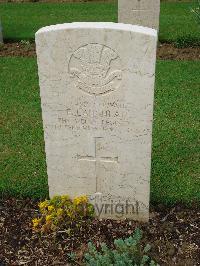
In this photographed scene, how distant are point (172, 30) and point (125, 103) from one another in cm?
695

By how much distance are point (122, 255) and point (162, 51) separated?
244 inches

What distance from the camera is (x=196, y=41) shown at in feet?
29.8


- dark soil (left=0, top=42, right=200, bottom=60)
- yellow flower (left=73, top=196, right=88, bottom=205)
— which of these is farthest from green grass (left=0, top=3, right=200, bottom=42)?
yellow flower (left=73, top=196, right=88, bottom=205)

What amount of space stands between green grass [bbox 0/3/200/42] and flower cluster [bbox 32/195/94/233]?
614 centimetres

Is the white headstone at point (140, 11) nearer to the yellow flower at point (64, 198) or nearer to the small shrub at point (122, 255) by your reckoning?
the yellow flower at point (64, 198)

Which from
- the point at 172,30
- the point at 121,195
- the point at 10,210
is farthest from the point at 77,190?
the point at 172,30

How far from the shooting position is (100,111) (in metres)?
3.54

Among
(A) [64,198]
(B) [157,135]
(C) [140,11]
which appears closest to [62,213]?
(A) [64,198]

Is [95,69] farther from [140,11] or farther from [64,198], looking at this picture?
[140,11]

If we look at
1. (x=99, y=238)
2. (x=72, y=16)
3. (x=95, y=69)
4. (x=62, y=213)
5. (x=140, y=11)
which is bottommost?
(x=99, y=238)

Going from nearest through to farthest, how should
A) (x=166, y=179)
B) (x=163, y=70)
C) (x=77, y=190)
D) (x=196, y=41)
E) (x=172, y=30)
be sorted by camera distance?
1. (x=77, y=190)
2. (x=166, y=179)
3. (x=163, y=70)
4. (x=196, y=41)
5. (x=172, y=30)

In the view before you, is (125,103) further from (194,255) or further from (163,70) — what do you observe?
(163,70)

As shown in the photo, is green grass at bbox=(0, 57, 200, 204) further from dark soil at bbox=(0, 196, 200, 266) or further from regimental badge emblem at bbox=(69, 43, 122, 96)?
regimental badge emblem at bbox=(69, 43, 122, 96)

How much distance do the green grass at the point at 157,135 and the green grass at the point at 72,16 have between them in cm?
194
